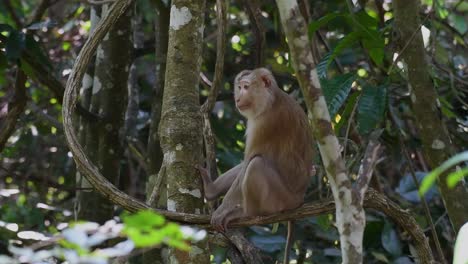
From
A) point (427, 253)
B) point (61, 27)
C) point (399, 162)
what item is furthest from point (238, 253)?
point (61, 27)

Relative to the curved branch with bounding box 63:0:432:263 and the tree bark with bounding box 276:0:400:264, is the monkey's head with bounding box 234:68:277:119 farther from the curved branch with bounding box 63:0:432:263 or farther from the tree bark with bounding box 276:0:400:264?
the tree bark with bounding box 276:0:400:264

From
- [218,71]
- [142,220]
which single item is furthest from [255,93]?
[142,220]

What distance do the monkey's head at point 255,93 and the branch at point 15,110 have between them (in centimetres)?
178

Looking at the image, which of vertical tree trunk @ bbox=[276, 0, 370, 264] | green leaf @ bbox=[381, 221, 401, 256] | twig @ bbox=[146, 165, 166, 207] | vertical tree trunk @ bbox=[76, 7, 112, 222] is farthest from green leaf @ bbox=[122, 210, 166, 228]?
green leaf @ bbox=[381, 221, 401, 256]

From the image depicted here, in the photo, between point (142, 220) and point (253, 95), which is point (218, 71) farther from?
point (142, 220)

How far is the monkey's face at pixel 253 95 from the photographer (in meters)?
6.23

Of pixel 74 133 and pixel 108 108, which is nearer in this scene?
pixel 74 133

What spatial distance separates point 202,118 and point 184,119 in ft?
0.84

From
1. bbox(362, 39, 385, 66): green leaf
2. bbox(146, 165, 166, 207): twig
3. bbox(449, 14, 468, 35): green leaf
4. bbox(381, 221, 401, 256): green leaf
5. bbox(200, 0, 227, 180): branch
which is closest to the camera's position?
bbox(146, 165, 166, 207): twig

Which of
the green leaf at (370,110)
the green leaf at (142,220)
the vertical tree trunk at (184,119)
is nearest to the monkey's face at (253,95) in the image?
the green leaf at (370,110)

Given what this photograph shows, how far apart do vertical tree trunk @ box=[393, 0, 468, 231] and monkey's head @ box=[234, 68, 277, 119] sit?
4.16 ft

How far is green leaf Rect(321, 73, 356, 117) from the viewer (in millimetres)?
5137

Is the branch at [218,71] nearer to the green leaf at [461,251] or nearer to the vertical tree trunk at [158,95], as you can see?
the vertical tree trunk at [158,95]

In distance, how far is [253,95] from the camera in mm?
6227
